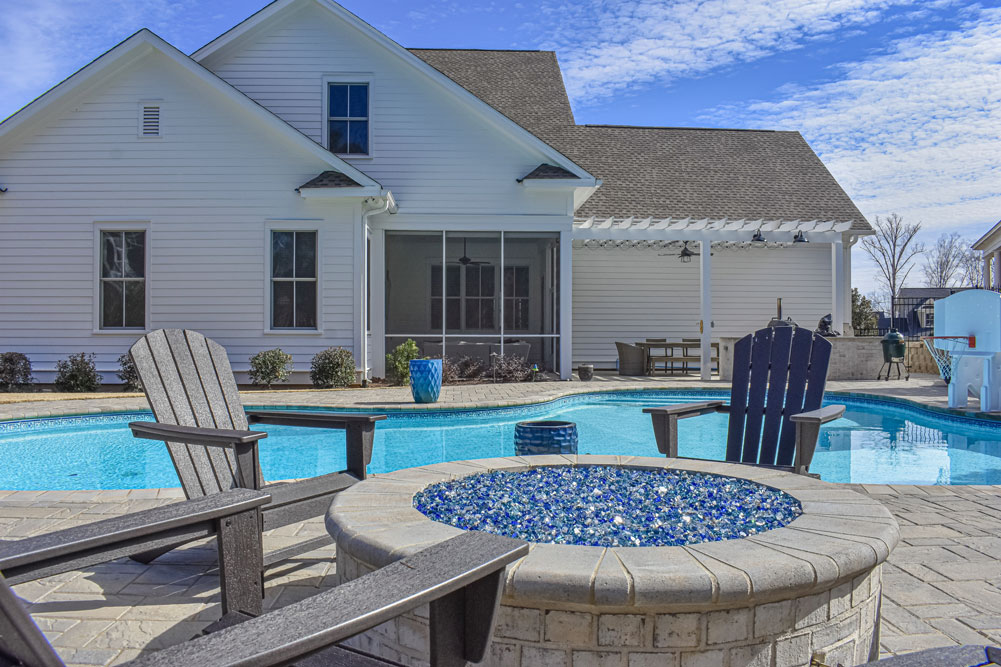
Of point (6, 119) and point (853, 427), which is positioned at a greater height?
point (6, 119)

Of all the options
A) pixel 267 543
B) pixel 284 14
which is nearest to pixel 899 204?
pixel 284 14

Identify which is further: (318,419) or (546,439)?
Answer: (546,439)

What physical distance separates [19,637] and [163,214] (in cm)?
A: 1156

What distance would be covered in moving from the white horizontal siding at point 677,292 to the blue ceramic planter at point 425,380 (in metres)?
6.97

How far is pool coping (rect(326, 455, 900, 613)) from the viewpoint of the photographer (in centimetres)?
182

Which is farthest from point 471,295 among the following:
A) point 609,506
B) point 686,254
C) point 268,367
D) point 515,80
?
point 609,506

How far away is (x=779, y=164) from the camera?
687 inches

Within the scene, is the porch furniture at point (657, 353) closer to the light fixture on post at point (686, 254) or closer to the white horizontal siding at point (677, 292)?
the white horizontal siding at point (677, 292)

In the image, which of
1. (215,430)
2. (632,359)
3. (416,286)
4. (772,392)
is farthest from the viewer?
(416,286)

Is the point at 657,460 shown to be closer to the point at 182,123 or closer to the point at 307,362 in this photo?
the point at 307,362

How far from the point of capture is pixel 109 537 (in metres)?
1.52

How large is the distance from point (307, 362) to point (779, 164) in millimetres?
12152

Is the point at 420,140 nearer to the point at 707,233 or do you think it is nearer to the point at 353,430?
Answer: the point at 707,233

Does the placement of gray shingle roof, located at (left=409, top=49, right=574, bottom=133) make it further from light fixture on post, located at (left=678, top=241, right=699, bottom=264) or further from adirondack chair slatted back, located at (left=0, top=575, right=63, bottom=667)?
adirondack chair slatted back, located at (left=0, top=575, right=63, bottom=667)
